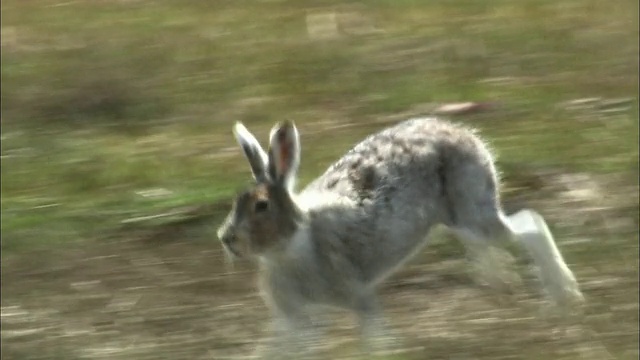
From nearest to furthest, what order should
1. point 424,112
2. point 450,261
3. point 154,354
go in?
point 154,354 < point 450,261 < point 424,112

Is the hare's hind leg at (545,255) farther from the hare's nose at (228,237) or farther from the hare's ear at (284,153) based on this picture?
the hare's nose at (228,237)

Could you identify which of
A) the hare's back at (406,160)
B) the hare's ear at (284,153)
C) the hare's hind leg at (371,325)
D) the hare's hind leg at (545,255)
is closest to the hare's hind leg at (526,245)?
the hare's hind leg at (545,255)

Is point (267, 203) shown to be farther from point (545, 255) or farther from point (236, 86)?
point (236, 86)

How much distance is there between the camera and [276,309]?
5.52 metres

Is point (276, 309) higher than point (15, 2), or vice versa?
point (15, 2)

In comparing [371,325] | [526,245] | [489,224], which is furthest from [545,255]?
[371,325]

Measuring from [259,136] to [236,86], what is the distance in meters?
0.89

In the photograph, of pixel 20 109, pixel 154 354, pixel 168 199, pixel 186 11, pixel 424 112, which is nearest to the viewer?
pixel 154 354

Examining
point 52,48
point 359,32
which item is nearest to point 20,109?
point 52,48

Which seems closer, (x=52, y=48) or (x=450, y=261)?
(x=450, y=261)

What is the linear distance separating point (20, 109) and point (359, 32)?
2352 mm

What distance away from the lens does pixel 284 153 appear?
213 inches

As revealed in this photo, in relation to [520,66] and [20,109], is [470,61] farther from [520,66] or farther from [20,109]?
[20,109]

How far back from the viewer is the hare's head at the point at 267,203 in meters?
5.27
